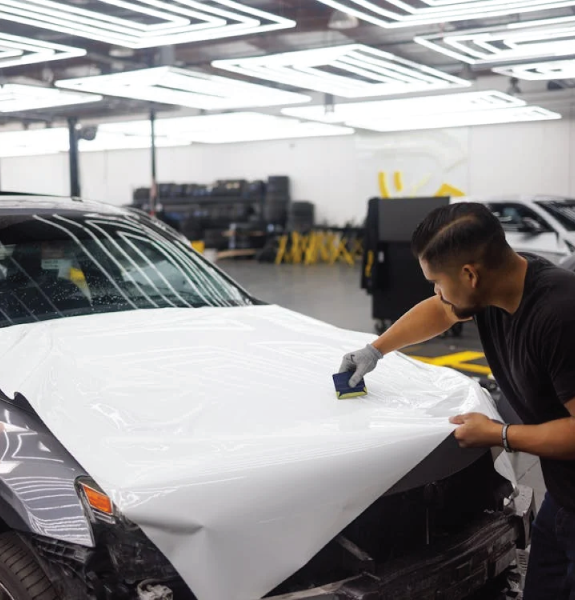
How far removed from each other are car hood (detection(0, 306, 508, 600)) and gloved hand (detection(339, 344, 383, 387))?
7 cm

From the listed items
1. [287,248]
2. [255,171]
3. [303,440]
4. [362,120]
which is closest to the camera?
[303,440]

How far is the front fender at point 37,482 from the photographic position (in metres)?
1.83

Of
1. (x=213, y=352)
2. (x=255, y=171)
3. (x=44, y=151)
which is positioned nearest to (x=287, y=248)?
(x=255, y=171)

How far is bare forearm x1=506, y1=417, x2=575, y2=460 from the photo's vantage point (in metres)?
1.68

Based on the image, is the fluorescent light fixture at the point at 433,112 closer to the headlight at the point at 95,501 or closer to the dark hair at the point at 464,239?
the dark hair at the point at 464,239

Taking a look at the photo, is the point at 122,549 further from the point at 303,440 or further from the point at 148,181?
the point at 148,181

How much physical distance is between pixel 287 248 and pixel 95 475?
17.8 m

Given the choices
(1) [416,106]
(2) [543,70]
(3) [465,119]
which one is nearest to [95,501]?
(2) [543,70]

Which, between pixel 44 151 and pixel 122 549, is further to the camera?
pixel 44 151

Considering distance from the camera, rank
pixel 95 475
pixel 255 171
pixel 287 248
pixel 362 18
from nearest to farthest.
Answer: pixel 95 475, pixel 362 18, pixel 287 248, pixel 255 171

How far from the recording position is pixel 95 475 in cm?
177

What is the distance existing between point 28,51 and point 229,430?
6720mm

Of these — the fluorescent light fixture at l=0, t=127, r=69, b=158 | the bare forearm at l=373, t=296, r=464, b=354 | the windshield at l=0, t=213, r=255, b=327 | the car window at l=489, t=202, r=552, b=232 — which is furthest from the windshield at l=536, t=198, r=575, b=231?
the fluorescent light fixture at l=0, t=127, r=69, b=158

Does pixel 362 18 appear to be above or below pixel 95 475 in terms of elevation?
above
